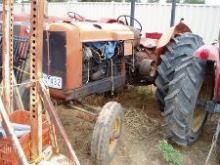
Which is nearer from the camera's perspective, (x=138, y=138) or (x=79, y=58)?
(x=79, y=58)

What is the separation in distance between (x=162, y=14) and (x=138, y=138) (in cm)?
792

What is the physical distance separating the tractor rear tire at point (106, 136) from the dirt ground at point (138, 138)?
0.74ft

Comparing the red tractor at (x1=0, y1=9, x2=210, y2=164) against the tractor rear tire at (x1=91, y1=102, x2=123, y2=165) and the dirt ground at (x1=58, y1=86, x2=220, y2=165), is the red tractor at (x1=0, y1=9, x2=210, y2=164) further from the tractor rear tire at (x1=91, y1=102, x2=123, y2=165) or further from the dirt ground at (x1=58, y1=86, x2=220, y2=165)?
the dirt ground at (x1=58, y1=86, x2=220, y2=165)

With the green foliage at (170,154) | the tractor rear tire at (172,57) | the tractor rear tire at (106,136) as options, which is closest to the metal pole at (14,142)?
the tractor rear tire at (106,136)

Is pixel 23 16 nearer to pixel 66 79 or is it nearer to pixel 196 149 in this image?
pixel 66 79

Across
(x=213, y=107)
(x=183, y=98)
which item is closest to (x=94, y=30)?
(x=183, y=98)

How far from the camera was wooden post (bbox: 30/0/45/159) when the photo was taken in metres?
2.73

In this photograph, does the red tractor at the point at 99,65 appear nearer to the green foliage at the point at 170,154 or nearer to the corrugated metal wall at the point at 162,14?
the green foliage at the point at 170,154

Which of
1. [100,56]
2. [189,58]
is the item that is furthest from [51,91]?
[189,58]

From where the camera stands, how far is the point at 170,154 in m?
4.04

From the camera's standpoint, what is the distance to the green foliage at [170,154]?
13.1 feet

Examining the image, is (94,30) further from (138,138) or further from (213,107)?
(213,107)

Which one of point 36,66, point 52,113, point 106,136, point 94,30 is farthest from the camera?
point 94,30

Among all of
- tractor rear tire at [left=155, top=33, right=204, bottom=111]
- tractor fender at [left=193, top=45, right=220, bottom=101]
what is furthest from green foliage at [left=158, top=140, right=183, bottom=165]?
tractor rear tire at [left=155, top=33, right=204, bottom=111]
